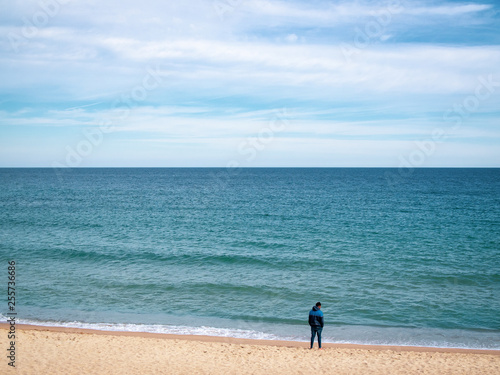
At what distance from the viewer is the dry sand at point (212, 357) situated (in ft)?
41.8

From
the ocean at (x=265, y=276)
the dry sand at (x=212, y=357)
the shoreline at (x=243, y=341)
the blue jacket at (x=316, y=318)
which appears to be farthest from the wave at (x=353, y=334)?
the blue jacket at (x=316, y=318)

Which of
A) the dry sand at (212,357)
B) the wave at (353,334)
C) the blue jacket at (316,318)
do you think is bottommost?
the dry sand at (212,357)

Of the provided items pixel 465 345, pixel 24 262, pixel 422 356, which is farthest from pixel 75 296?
pixel 465 345

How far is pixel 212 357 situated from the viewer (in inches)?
546

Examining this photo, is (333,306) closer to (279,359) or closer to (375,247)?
(279,359)

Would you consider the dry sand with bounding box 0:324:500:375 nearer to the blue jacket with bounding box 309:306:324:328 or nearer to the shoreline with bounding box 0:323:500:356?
the shoreline with bounding box 0:323:500:356

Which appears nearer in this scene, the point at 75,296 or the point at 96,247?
the point at 75,296

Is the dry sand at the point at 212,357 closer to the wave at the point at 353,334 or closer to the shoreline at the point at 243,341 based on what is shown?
the shoreline at the point at 243,341

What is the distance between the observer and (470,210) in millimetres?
51812

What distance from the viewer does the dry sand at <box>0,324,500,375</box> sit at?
1275 centimetres

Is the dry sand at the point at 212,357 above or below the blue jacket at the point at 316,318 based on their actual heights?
below

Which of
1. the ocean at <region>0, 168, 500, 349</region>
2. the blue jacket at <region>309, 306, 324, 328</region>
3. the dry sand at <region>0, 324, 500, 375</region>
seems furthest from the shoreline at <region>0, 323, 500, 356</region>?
the blue jacket at <region>309, 306, 324, 328</region>

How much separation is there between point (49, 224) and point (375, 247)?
33623 mm

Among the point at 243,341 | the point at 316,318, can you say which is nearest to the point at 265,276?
the point at 243,341
